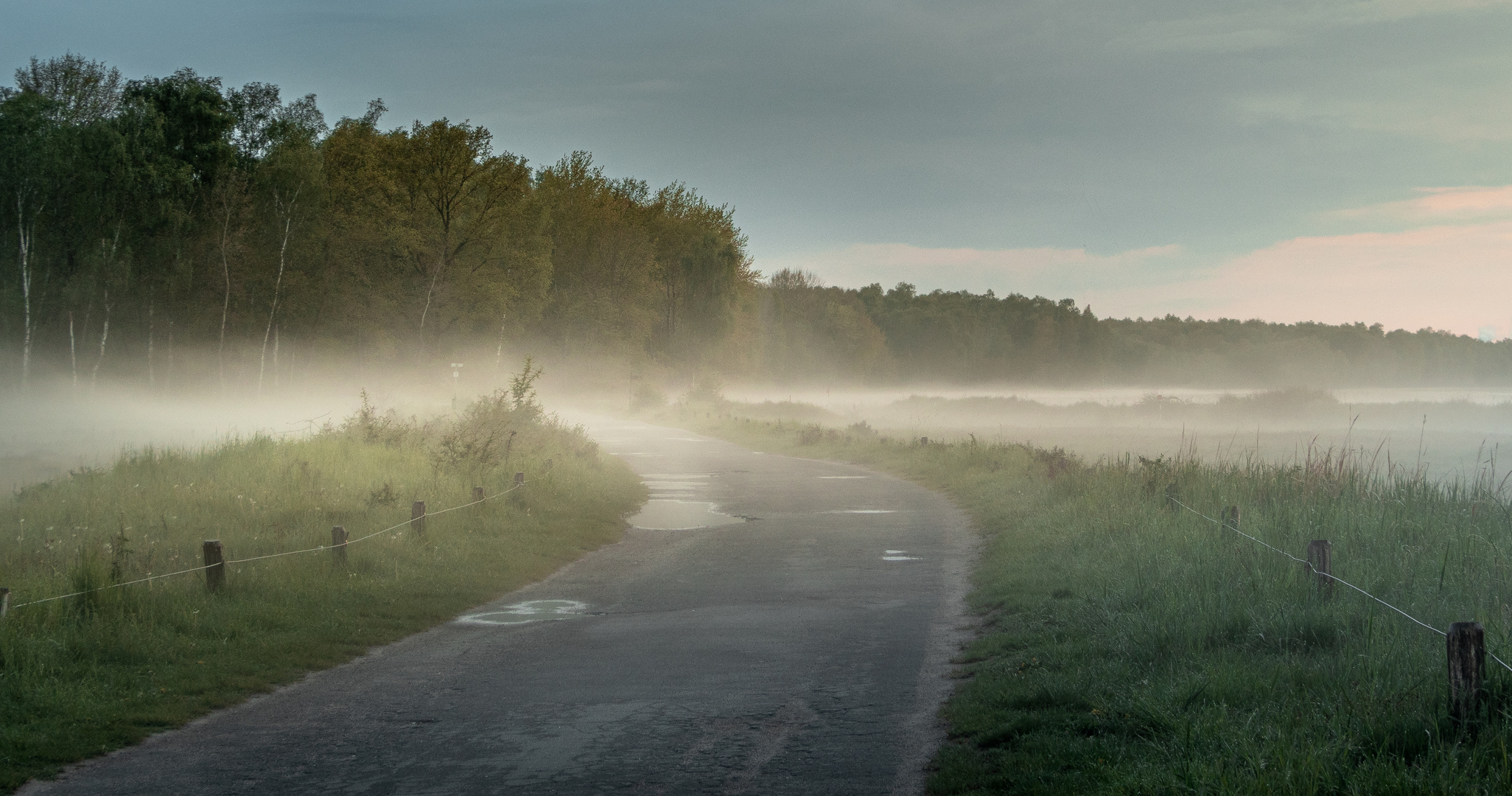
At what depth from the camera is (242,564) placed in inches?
537

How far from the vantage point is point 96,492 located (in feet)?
63.8

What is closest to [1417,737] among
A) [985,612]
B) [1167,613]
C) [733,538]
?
[1167,613]

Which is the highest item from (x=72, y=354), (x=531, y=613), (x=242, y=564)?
(x=72, y=354)

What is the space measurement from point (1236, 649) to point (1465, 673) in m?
2.85

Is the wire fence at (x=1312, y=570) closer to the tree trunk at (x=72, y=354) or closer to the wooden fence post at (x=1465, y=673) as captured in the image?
the wooden fence post at (x=1465, y=673)

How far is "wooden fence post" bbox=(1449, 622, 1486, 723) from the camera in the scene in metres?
5.94

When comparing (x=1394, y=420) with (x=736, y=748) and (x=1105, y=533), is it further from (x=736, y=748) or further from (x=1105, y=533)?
(x=736, y=748)

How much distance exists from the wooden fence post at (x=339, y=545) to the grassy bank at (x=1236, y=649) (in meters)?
8.28

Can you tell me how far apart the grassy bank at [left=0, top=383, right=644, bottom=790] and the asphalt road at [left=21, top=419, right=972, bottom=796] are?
24.2 inches

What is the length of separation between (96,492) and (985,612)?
16246mm

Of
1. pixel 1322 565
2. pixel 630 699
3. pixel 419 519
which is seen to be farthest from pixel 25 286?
pixel 1322 565

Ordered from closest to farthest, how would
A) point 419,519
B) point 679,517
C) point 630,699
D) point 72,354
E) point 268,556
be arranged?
1. point 630,699
2. point 268,556
3. point 419,519
4. point 679,517
5. point 72,354

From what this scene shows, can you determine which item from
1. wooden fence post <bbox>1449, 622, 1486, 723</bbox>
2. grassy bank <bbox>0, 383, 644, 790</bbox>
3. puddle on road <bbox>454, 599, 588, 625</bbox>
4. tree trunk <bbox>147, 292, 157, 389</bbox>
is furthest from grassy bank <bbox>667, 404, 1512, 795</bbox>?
tree trunk <bbox>147, 292, 157, 389</bbox>

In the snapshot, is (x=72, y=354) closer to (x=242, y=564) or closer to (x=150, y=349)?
(x=150, y=349)
